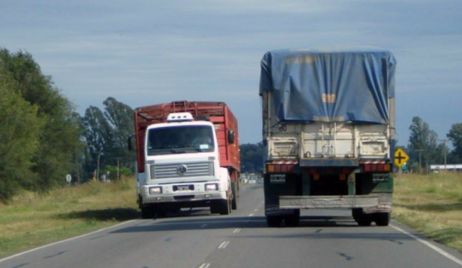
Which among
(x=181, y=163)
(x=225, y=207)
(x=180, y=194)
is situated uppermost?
(x=181, y=163)

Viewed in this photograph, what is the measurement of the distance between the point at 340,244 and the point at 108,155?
98397mm

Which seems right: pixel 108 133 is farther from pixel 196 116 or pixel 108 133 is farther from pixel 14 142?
pixel 196 116

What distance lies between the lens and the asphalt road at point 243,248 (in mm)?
19078

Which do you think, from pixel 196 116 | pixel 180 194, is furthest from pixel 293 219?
pixel 196 116

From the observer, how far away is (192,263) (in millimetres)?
18953

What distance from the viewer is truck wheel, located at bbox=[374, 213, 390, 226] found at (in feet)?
92.9

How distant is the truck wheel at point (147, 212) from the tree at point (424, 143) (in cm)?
11648

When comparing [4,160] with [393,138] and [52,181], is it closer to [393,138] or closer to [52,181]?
[52,181]

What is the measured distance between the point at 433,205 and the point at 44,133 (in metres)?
36.8

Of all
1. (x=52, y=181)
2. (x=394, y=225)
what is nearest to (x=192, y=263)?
(x=394, y=225)

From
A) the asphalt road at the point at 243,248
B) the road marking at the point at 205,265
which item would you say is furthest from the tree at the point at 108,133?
the road marking at the point at 205,265

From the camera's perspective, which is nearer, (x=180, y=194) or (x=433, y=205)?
(x=180, y=194)

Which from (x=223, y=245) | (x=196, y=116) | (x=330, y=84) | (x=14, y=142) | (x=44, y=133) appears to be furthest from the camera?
(x=44, y=133)

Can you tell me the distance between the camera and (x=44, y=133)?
75.6 metres
